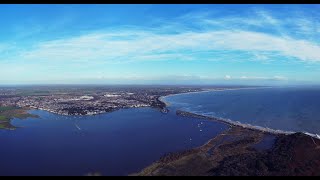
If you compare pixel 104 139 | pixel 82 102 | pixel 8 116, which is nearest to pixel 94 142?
pixel 104 139

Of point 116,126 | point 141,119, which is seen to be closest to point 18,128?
point 116,126

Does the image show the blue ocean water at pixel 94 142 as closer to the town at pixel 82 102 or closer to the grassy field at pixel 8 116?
the grassy field at pixel 8 116

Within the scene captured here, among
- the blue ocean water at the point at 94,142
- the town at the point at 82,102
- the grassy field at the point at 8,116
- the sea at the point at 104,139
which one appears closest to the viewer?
the blue ocean water at the point at 94,142

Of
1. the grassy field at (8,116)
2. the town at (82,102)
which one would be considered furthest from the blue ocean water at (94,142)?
the town at (82,102)

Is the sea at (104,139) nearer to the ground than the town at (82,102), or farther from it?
nearer to the ground

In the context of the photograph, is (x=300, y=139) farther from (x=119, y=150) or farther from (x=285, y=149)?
(x=119, y=150)

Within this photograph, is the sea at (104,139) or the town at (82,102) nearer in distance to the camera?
the sea at (104,139)

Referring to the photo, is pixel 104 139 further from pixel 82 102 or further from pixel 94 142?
pixel 82 102

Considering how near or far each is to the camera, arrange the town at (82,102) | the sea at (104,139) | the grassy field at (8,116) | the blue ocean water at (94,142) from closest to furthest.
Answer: the blue ocean water at (94,142), the sea at (104,139), the grassy field at (8,116), the town at (82,102)

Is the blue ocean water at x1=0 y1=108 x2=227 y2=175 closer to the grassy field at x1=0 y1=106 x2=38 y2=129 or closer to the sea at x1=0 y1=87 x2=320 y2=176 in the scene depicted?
the sea at x1=0 y1=87 x2=320 y2=176
